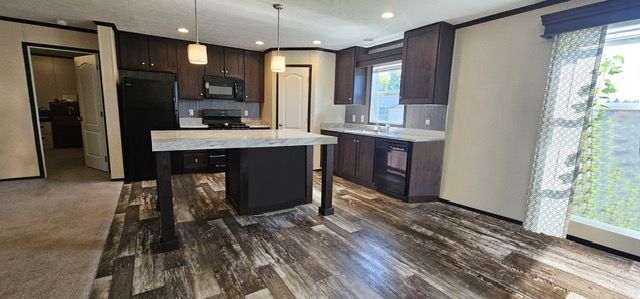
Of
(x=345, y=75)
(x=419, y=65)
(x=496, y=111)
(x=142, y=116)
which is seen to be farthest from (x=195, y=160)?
(x=496, y=111)

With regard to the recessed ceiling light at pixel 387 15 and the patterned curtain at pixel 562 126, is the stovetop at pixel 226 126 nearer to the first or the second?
the recessed ceiling light at pixel 387 15

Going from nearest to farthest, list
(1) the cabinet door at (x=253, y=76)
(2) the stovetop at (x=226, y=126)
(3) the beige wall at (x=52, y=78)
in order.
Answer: (2) the stovetop at (x=226, y=126) < (1) the cabinet door at (x=253, y=76) < (3) the beige wall at (x=52, y=78)

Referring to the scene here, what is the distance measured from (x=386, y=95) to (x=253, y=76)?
2.65 m

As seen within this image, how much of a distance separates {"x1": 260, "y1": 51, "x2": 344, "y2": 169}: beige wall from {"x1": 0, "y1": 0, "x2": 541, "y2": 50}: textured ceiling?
0.69 m

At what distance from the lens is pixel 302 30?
13.0 ft

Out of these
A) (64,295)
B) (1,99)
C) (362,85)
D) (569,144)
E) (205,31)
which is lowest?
(64,295)

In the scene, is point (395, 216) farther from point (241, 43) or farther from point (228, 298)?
point (241, 43)

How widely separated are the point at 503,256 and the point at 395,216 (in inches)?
44.0

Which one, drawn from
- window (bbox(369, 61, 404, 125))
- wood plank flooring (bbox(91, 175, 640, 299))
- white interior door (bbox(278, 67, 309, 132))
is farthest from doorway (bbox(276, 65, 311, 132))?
wood plank flooring (bbox(91, 175, 640, 299))

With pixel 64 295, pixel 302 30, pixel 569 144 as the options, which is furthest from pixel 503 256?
pixel 302 30

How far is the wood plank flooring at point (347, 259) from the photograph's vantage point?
6.19ft

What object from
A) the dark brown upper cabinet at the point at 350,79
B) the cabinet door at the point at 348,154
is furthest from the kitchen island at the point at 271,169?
the dark brown upper cabinet at the point at 350,79

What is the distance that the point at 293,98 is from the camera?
5.23 m

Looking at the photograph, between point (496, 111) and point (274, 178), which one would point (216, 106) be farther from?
point (496, 111)
